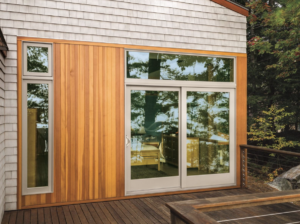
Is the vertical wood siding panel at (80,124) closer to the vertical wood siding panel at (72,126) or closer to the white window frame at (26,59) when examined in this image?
the vertical wood siding panel at (72,126)

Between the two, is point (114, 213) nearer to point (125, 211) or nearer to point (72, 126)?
point (125, 211)

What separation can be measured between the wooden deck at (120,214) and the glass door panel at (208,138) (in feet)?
3.41

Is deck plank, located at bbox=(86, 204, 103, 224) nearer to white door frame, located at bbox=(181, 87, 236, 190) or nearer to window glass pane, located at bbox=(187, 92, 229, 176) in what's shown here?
white door frame, located at bbox=(181, 87, 236, 190)

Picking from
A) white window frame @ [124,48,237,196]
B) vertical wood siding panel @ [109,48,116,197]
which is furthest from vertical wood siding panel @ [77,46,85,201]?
white window frame @ [124,48,237,196]

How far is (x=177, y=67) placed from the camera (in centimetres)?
500

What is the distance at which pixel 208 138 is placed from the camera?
17.2ft

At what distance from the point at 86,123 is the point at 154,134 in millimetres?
1171

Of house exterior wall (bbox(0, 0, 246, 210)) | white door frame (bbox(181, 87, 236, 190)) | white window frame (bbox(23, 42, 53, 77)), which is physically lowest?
white door frame (bbox(181, 87, 236, 190))

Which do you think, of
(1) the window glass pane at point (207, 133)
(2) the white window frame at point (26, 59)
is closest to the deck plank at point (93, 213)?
(1) the window glass pane at point (207, 133)

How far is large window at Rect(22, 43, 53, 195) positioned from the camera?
4.16 meters

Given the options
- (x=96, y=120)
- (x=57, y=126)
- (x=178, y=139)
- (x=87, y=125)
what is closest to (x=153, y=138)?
(x=178, y=139)

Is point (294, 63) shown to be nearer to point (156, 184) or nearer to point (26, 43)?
point (156, 184)

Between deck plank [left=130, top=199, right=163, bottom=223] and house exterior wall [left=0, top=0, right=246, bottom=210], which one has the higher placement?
house exterior wall [left=0, top=0, right=246, bottom=210]

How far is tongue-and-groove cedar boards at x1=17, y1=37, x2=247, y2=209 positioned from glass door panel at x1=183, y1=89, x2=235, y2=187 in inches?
48.8
